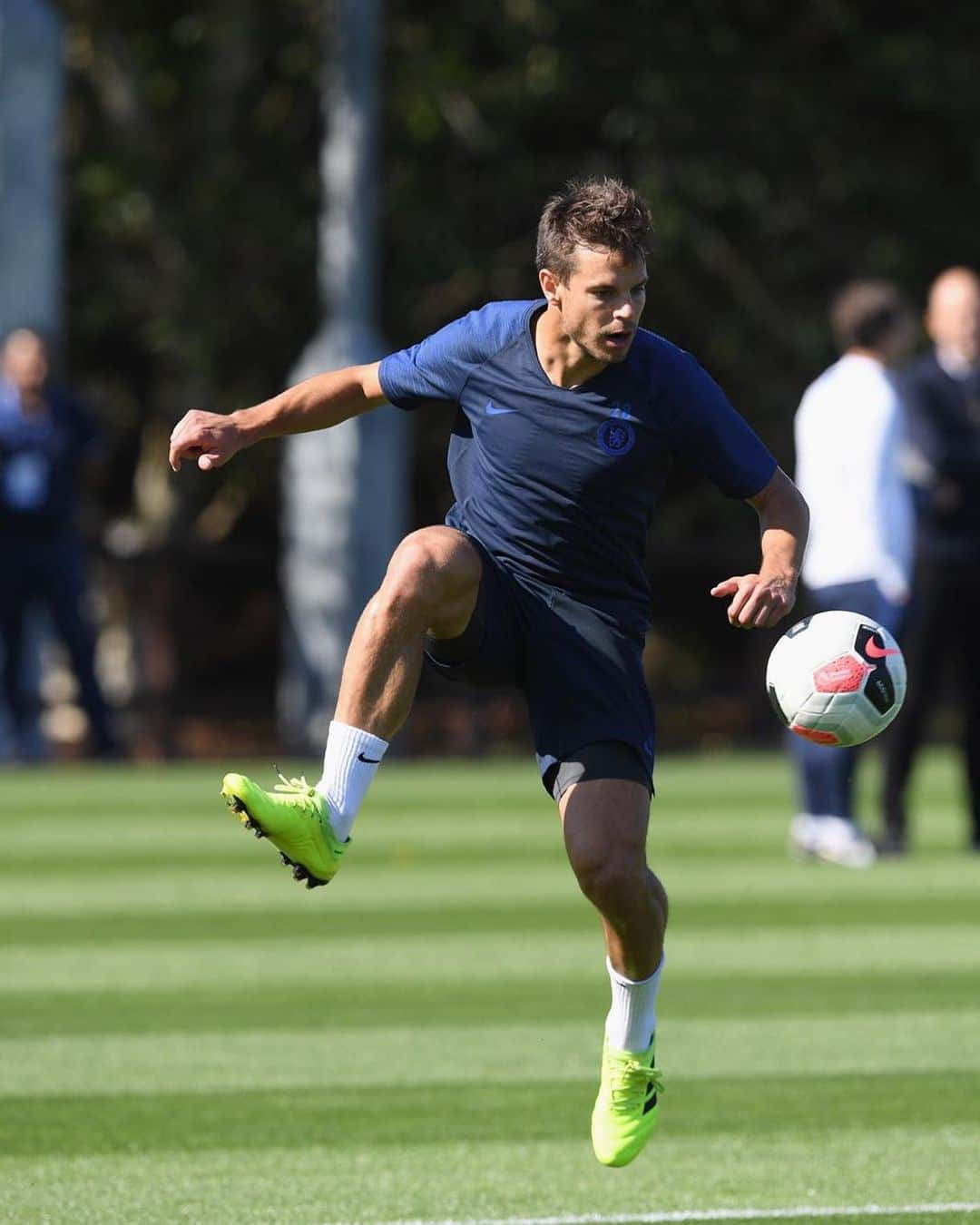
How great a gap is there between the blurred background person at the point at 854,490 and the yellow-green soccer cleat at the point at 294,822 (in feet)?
19.1

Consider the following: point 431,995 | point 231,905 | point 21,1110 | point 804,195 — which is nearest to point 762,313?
point 804,195

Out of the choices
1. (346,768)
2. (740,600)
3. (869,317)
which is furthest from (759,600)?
(869,317)

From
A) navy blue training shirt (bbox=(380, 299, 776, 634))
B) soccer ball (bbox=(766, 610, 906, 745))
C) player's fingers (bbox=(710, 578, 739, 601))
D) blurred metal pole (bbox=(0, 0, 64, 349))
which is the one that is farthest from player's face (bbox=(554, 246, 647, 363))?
blurred metal pole (bbox=(0, 0, 64, 349))

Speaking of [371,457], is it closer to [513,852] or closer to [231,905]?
[513,852]

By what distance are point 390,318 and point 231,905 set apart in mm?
13482

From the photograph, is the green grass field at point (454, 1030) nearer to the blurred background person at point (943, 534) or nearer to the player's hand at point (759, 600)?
the blurred background person at point (943, 534)

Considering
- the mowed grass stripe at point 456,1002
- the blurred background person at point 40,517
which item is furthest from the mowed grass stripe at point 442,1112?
the blurred background person at point 40,517

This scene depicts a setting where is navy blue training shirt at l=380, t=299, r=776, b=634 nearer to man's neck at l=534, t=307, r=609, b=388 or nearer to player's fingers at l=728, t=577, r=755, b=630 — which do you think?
man's neck at l=534, t=307, r=609, b=388

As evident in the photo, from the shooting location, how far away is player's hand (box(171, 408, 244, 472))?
20.3 ft

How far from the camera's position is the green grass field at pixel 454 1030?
6.03 metres

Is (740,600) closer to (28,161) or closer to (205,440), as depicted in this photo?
(205,440)

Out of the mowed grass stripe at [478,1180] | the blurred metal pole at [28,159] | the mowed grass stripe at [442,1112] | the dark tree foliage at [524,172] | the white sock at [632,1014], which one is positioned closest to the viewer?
the mowed grass stripe at [478,1180]

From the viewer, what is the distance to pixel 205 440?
6227mm

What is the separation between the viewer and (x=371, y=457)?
21344 millimetres
